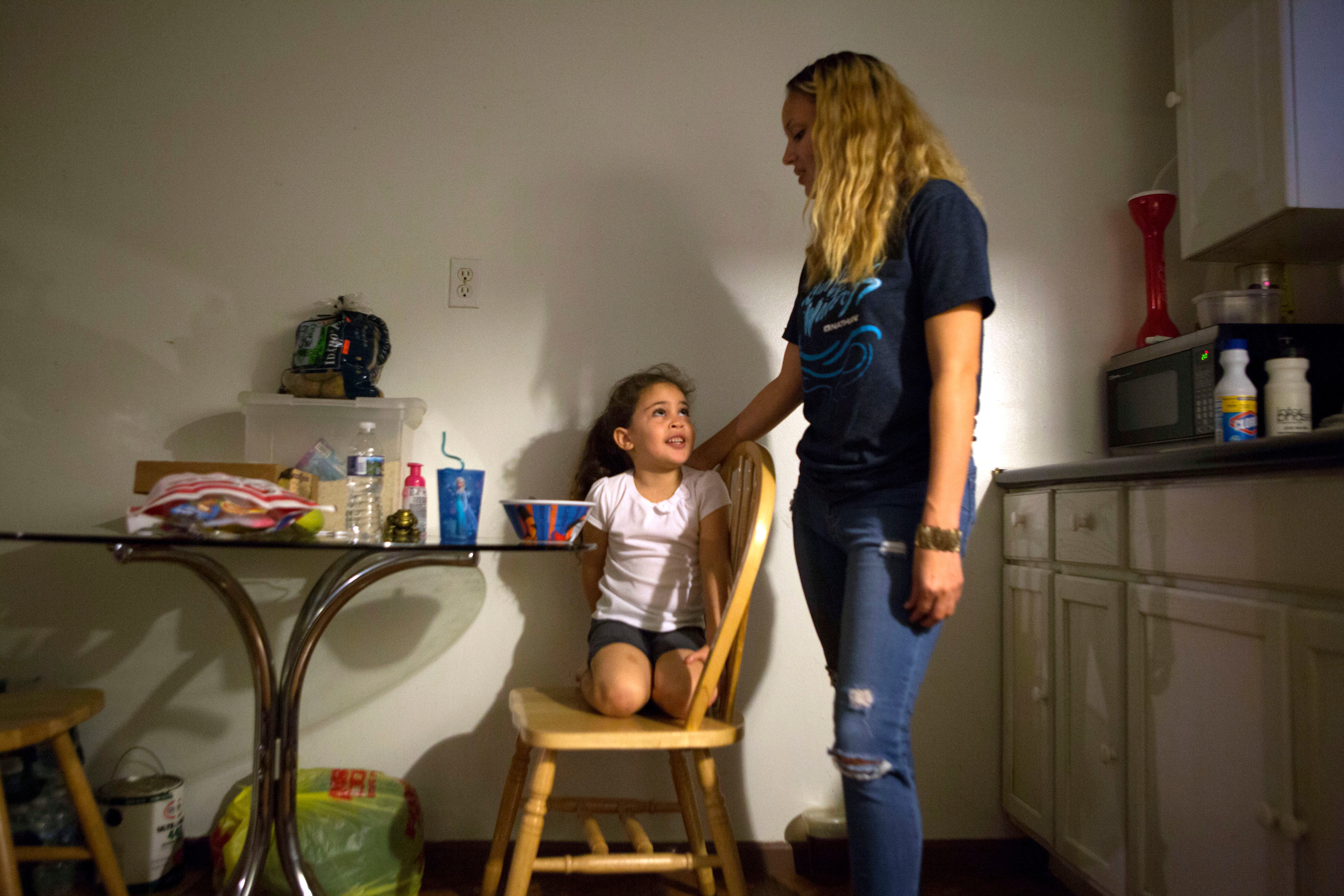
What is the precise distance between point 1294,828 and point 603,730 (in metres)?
1.00

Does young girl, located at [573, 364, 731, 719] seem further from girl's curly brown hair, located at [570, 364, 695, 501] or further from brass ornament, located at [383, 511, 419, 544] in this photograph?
brass ornament, located at [383, 511, 419, 544]

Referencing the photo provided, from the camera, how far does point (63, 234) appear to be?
194cm

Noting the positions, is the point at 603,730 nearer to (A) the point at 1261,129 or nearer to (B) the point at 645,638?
(B) the point at 645,638

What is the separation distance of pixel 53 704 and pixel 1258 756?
6.67 feet

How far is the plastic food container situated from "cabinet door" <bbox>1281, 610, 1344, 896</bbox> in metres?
0.92

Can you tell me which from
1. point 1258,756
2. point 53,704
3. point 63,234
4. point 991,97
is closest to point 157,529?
point 53,704

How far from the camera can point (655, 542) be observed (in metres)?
1.75

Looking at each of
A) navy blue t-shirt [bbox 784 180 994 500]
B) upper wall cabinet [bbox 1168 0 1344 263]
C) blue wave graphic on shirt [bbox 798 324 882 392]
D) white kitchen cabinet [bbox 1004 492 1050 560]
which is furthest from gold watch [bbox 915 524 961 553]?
Result: upper wall cabinet [bbox 1168 0 1344 263]

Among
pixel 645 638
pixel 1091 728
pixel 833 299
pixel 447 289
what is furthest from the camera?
pixel 447 289

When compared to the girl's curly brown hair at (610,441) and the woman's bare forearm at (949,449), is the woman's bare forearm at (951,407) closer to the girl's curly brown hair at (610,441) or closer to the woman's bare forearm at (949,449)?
the woman's bare forearm at (949,449)

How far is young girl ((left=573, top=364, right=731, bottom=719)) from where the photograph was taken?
168 centimetres

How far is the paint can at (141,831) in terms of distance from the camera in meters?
1.73

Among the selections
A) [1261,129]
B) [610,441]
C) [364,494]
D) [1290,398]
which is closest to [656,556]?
[610,441]

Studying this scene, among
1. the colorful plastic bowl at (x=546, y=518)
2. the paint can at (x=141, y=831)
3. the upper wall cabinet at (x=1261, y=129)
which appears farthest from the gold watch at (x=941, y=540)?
A: the paint can at (x=141, y=831)
